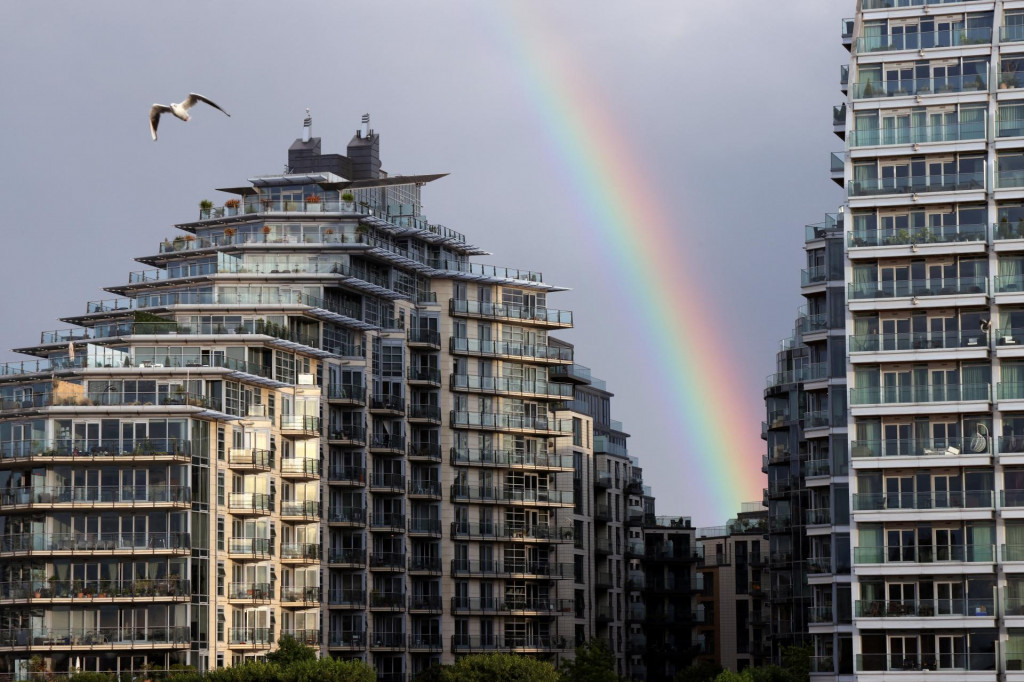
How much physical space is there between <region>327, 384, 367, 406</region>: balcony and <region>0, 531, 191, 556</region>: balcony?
103ft

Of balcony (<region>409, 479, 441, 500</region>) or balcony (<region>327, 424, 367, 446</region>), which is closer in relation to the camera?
balcony (<region>327, 424, 367, 446</region>)

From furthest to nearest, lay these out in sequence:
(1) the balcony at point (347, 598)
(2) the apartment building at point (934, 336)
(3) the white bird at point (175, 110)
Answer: (1) the balcony at point (347, 598) < (2) the apartment building at point (934, 336) < (3) the white bird at point (175, 110)

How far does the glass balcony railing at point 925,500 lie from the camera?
143000 mm

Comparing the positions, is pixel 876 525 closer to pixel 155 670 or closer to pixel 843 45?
pixel 843 45

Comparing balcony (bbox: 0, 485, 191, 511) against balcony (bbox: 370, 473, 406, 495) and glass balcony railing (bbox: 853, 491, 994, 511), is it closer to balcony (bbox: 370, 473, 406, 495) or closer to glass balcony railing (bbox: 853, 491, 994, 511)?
balcony (bbox: 370, 473, 406, 495)

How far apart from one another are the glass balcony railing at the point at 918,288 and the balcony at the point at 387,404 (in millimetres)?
53322

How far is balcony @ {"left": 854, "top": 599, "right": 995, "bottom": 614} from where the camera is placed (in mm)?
141125

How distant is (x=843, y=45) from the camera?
160m

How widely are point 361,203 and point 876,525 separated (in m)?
69.1

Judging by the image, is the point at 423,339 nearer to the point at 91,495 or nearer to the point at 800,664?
the point at 91,495

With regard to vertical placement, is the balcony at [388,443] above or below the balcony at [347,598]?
above

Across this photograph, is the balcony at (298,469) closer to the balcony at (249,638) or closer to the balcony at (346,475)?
the balcony at (346,475)

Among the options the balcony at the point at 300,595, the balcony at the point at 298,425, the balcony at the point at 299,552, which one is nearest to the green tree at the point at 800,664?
the balcony at the point at 300,595

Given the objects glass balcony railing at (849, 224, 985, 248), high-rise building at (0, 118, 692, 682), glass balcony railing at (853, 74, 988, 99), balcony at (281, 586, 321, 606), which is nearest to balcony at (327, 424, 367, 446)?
high-rise building at (0, 118, 692, 682)
